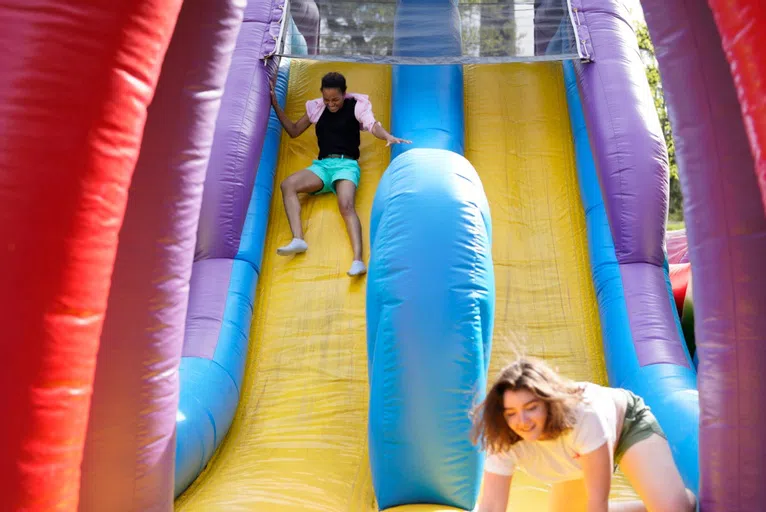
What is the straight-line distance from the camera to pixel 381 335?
2730 millimetres

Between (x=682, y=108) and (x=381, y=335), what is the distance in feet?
3.67

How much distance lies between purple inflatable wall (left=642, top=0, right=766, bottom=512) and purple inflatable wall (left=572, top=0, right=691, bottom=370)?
1.38 m

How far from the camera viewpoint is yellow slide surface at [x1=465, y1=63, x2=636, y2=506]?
384cm

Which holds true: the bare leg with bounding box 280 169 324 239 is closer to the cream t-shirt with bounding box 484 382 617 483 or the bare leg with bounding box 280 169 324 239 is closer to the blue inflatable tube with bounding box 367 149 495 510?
the blue inflatable tube with bounding box 367 149 495 510

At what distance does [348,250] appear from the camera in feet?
13.8

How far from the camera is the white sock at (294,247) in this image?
161 inches

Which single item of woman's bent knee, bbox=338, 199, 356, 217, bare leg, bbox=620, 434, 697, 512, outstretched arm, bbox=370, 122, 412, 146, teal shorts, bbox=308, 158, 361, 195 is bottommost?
bare leg, bbox=620, 434, 697, 512

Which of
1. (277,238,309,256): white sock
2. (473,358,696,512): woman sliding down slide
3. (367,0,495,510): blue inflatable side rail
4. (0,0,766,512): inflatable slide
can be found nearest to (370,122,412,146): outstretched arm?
(0,0,766,512): inflatable slide

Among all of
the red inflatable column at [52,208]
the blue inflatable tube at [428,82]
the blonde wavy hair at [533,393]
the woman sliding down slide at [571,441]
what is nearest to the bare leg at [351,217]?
the blue inflatable tube at [428,82]

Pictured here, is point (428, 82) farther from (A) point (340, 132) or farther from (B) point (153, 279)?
(B) point (153, 279)

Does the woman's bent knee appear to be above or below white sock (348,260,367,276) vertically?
above

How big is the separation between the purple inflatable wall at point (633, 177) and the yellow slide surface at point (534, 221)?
0.25 m

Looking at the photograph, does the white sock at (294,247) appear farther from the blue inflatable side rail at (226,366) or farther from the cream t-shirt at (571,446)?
the cream t-shirt at (571,446)

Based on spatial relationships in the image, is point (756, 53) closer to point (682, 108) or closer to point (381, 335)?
point (682, 108)
